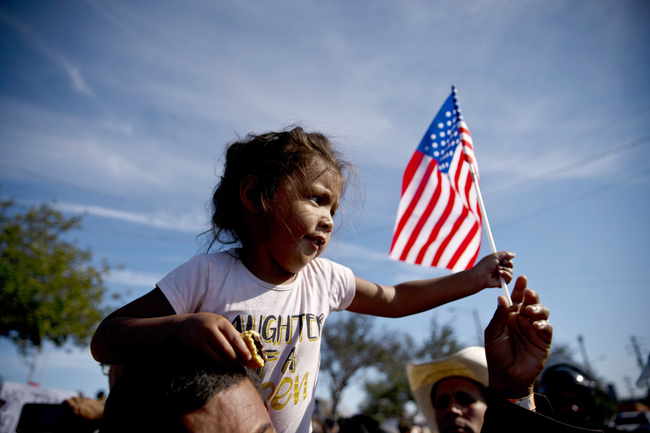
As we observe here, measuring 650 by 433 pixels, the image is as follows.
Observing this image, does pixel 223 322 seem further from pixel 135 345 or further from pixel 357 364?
pixel 357 364

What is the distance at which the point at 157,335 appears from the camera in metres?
1.39

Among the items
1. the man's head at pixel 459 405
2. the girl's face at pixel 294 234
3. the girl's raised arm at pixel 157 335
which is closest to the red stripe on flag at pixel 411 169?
the girl's face at pixel 294 234

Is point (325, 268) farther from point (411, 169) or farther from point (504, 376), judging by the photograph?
point (411, 169)

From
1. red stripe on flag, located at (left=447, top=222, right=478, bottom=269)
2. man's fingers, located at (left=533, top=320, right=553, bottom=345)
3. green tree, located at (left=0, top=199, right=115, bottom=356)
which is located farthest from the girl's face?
green tree, located at (left=0, top=199, right=115, bottom=356)

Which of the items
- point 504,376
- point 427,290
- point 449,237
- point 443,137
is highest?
point 443,137

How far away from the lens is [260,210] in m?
2.14

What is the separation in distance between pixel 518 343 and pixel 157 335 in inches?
61.1

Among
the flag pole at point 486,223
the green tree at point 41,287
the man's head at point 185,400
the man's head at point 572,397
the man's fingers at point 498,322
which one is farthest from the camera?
the green tree at point 41,287

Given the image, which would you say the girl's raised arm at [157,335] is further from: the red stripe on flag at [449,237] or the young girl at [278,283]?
the red stripe on flag at [449,237]

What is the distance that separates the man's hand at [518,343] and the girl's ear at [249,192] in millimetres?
1386

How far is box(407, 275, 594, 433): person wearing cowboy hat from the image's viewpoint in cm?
134

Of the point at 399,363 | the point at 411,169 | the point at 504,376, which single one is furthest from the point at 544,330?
the point at 399,363

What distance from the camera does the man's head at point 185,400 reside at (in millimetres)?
1050

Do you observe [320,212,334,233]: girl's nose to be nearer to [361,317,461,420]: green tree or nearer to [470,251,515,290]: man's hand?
[470,251,515,290]: man's hand
